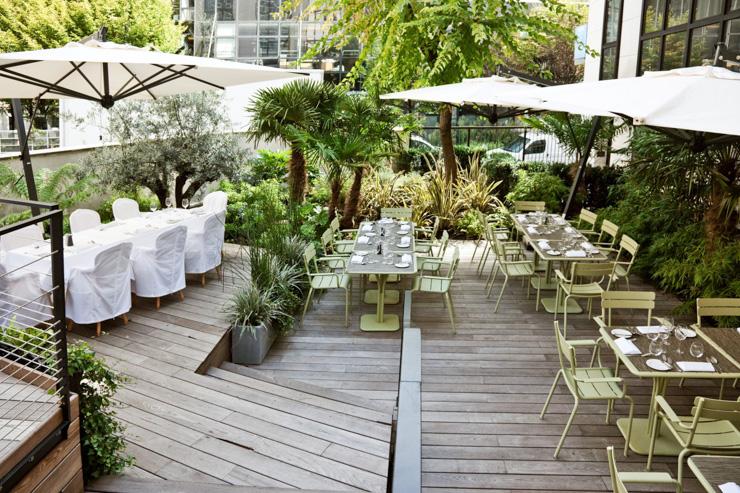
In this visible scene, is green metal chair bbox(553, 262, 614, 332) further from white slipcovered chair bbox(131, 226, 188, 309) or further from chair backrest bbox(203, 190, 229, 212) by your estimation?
chair backrest bbox(203, 190, 229, 212)

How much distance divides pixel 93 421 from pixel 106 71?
12.4ft

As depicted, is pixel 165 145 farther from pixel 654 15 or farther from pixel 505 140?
pixel 654 15

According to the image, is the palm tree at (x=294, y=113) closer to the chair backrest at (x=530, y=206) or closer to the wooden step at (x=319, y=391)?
the chair backrest at (x=530, y=206)

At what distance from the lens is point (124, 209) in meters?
8.61

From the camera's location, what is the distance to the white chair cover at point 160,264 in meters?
6.68

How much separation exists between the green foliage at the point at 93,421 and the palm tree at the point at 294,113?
584 cm

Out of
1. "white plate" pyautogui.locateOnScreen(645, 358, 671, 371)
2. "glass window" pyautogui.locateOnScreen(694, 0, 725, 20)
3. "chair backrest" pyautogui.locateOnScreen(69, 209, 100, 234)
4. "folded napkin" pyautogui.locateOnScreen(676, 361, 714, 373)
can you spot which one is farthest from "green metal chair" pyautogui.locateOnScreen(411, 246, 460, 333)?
"glass window" pyautogui.locateOnScreen(694, 0, 725, 20)

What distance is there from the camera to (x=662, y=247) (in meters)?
8.30

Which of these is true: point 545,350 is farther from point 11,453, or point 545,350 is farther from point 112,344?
point 11,453

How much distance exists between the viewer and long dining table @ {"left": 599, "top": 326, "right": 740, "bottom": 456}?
4227mm

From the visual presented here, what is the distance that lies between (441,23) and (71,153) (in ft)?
23.5

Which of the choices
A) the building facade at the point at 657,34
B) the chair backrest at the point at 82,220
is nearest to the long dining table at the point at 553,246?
the building facade at the point at 657,34

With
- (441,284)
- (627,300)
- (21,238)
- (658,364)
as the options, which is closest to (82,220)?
(21,238)

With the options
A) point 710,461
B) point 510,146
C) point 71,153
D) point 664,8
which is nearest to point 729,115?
point 710,461
